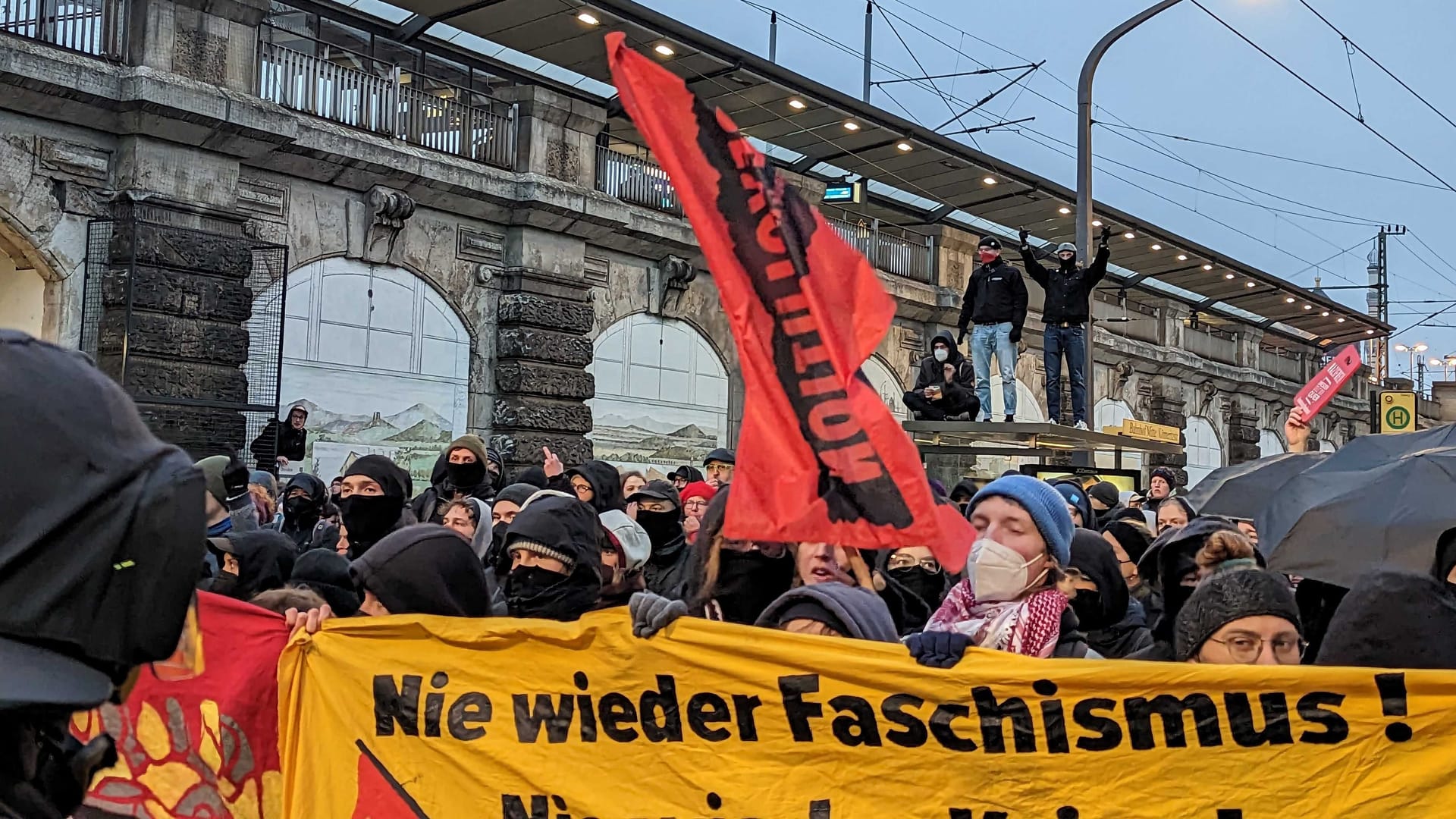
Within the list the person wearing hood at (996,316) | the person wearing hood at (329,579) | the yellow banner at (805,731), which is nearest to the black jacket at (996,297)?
the person wearing hood at (996,316)

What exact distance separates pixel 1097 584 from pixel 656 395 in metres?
13.3

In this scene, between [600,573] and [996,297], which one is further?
[996,297]

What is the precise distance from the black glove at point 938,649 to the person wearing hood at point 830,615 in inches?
12.0

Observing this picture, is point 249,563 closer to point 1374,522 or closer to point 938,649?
point 938,649

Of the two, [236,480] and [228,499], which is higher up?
[236,480]

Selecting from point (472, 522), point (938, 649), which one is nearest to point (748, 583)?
point (938, 649)

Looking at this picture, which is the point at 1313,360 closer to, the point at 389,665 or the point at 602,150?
the point at 602,150

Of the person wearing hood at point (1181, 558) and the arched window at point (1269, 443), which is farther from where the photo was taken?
the arched window at point (1269, 443)

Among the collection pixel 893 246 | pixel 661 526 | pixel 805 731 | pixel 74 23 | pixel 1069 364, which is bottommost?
pixel 805 731

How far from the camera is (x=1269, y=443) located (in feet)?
121

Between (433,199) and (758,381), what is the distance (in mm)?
11719

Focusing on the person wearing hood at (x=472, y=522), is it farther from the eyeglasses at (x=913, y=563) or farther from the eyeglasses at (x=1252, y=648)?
the eyeglasses at (x=1252, y=648)

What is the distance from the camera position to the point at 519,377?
50.7 ft

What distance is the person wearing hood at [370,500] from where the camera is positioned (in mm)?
5914
